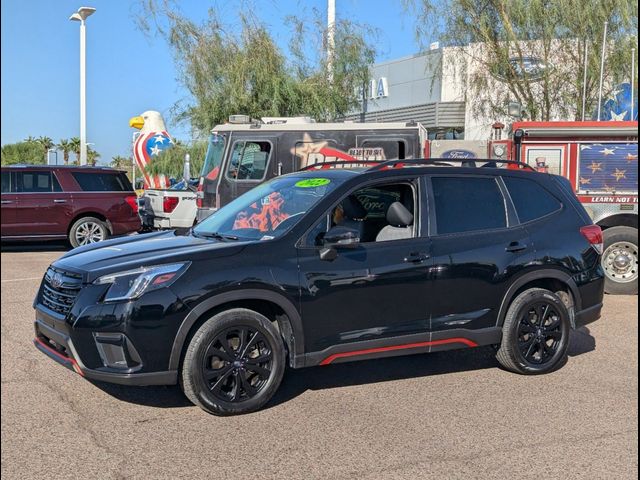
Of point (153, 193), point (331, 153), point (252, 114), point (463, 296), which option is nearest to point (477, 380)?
point (463, 296)

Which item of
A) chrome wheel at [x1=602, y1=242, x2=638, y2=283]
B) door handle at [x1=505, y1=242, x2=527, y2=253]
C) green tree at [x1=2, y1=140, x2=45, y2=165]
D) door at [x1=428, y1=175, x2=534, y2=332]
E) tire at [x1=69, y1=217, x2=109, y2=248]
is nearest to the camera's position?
door at [x1=428, y1=175, x2=534, y2=332]

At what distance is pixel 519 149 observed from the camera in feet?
33.7

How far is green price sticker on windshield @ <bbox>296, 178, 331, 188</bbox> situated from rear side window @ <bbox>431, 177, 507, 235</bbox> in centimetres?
89

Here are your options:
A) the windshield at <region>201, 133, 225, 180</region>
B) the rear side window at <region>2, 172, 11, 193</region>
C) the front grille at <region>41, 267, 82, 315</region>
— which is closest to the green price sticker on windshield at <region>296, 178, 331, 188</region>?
the front grille at <region>41, 267, 82, 315</region>

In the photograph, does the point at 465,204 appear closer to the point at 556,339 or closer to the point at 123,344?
the point at 556,339

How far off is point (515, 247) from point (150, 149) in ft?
83.6

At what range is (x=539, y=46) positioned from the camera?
1816cm

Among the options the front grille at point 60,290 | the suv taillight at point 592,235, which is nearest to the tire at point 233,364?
the front grille at point 60,290

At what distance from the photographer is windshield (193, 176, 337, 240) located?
5.27 m

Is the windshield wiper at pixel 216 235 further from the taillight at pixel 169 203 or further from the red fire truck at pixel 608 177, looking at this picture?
the taillight at pixel 169 203

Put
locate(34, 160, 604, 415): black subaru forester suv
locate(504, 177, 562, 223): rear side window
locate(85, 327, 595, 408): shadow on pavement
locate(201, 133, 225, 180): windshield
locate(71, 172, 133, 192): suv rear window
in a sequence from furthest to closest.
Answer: locate(71, 172, 133, 192): suv rear window < locate(201, 133, 225, 180): windshield < locate(504, 177, 562, 223): rear side window < locate(85, 327, 595, 408): shadow on pavement < locate(34, 160, 604, 415): black subaru forester suv

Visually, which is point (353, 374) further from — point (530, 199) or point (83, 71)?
point (83, 71)

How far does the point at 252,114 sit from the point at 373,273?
16.3m

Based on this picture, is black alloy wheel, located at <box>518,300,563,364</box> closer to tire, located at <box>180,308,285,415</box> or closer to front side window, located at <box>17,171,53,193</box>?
tire, located at <box>180,308,285,415</box>
